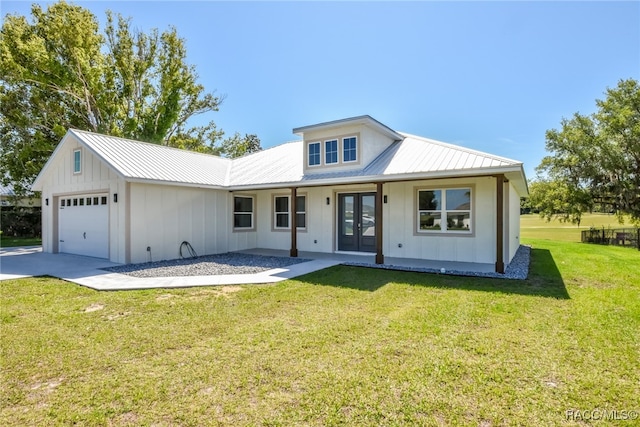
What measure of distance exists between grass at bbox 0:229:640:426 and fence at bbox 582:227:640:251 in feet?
53.9

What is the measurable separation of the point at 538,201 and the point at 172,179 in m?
26.7

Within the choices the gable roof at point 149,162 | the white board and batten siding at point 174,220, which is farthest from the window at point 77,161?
the white board and batten siding at point 174,220

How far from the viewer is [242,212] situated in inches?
541

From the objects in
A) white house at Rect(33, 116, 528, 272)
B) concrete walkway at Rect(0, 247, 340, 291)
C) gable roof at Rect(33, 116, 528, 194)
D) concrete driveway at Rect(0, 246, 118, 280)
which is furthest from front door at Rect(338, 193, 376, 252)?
concrete driveway at Rect(0, 246, 118, 280)

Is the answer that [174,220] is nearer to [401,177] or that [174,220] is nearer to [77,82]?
[401,177]

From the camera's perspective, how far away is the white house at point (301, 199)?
9.69 meters

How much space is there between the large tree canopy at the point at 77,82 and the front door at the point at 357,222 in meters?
16.0

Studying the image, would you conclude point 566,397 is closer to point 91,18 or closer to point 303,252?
point 303,252

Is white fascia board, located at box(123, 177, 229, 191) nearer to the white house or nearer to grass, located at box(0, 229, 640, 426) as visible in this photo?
the white house

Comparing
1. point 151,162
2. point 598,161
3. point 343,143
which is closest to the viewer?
point 343,143

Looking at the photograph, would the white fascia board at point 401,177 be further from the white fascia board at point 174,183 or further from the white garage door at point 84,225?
the white garage door at point 84,225

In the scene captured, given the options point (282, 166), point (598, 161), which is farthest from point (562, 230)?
point (282, 166)

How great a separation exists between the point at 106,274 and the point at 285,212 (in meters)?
6.53

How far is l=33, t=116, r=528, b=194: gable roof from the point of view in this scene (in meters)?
8.80
